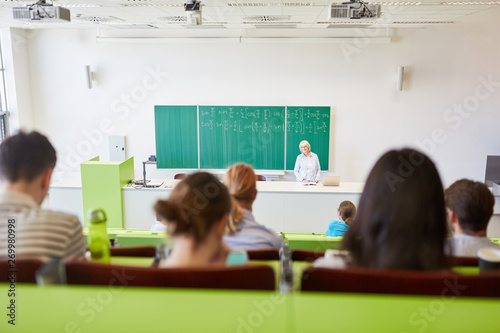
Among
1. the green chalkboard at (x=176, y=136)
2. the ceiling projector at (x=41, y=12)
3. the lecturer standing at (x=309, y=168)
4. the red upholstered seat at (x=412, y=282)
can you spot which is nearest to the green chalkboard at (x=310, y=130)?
the lecturer standing at (x=309, y=168)

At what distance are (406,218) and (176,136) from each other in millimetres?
6119

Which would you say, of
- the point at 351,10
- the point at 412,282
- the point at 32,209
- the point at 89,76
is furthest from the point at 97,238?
the point at 89,76

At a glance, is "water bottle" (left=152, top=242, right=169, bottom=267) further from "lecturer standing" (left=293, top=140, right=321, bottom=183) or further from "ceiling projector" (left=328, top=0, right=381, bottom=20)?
"lecturer standing" (left=293, top=140, right=321, bottom=183)

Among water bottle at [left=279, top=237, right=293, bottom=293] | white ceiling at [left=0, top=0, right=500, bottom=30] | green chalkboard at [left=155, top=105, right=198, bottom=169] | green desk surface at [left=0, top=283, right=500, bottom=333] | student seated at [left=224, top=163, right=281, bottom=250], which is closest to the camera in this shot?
green desk surface at [left=0, top=283, right=500, bottom=333]

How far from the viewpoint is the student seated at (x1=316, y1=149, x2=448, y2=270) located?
1327 mm

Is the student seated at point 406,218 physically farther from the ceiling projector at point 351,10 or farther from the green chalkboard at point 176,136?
the green chalkboard at point 176,136

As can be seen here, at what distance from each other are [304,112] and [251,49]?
1469mm

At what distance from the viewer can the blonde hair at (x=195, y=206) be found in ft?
4.30

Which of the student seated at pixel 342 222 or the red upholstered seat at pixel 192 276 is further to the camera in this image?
the student seated at pixel 342 222

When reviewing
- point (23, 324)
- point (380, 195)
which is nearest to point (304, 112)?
point (380, 195)

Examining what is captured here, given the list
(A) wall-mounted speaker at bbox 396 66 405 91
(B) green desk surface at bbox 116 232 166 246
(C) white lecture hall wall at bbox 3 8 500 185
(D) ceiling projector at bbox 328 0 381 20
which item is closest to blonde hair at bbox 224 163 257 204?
(B) green desk surface at bbox 116 232 166 246

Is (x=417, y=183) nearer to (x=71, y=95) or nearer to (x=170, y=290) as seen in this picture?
(x=170, y=290)

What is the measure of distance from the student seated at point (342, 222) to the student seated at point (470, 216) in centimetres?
142

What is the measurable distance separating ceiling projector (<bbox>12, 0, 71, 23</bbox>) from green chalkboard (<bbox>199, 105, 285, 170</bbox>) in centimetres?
321
